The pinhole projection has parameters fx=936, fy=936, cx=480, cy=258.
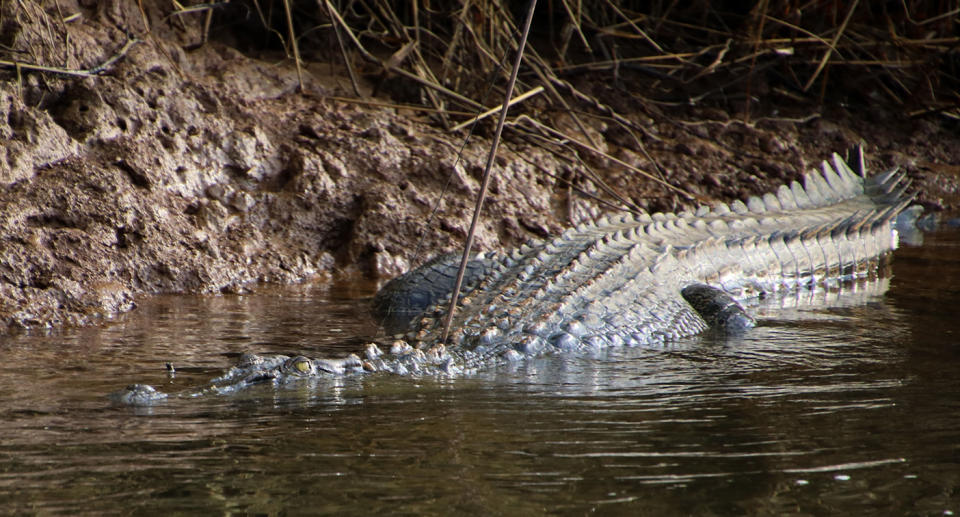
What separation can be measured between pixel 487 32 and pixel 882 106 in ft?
13.2

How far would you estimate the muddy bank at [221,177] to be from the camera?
15.3ft

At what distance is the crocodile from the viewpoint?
3.33 meters

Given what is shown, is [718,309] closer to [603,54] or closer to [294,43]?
[294,43]

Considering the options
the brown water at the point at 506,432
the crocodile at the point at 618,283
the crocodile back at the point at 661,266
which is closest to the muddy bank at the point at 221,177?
the crocodile at the point at 618,283

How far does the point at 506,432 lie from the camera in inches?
96.6

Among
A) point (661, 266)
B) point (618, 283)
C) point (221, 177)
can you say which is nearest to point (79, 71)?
point (221, 177)

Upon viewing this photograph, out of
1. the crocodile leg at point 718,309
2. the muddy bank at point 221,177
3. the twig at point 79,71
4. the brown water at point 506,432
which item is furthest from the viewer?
the twig at point 79,71

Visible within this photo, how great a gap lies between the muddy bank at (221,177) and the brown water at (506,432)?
1111mm

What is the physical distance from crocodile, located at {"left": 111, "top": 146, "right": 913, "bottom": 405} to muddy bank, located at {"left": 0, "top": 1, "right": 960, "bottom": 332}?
745mm

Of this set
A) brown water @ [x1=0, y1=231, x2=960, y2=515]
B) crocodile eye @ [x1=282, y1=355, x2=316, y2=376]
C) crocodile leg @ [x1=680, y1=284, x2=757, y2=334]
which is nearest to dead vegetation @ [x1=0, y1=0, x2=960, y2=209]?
crocodile leg @ [x1=680, y1=284, x2=757, y2=334]

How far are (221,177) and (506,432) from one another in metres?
3.67

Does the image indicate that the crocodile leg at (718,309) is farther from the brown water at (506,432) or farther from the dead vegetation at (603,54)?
the dead vegetation at (603,54)

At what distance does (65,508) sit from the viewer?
189 centimetres

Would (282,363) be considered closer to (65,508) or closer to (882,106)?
(65,508)
